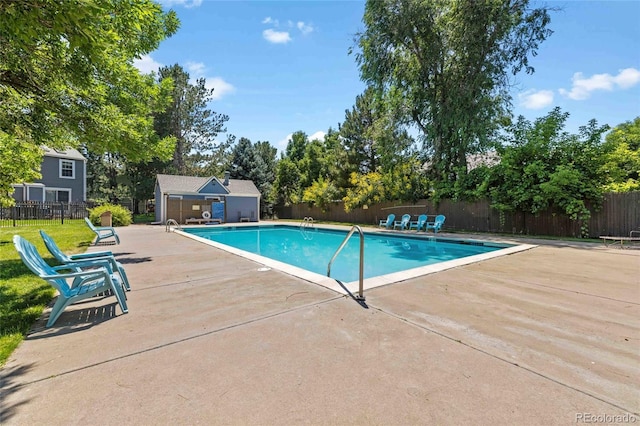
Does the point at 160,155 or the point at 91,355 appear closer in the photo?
the point at 91,355

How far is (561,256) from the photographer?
7.70m

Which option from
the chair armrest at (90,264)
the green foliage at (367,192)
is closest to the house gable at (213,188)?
the green foliage at (367,192)

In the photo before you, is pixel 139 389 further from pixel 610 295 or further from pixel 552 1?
pixel 552 1

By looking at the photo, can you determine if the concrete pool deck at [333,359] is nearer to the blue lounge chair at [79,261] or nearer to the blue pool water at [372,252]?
the blue lounge chair at [79,261]

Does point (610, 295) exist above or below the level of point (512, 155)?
below

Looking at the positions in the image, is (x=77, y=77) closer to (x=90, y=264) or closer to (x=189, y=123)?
(x=90, y=264)

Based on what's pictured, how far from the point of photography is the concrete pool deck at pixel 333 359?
6.21 ft

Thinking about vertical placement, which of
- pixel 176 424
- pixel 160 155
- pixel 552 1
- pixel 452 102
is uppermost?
pixel 552 1

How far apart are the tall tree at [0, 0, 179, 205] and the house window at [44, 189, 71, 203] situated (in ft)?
65.6

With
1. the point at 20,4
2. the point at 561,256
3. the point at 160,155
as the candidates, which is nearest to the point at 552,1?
the point at 561,256

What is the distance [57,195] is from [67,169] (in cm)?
231

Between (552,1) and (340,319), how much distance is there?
63.5 ft

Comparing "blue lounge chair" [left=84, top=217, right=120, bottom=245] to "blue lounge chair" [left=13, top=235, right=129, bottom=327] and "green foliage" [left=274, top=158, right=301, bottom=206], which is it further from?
"green foliage" [left=274, top=158, right=301, bottom=206]

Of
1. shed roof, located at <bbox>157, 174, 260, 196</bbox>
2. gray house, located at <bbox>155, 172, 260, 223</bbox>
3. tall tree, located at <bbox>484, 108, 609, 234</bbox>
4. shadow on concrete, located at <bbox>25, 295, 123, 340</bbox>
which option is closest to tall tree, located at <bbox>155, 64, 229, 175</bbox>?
shed roof, located at <bbox>157, 174, 260, 196</bbox>
